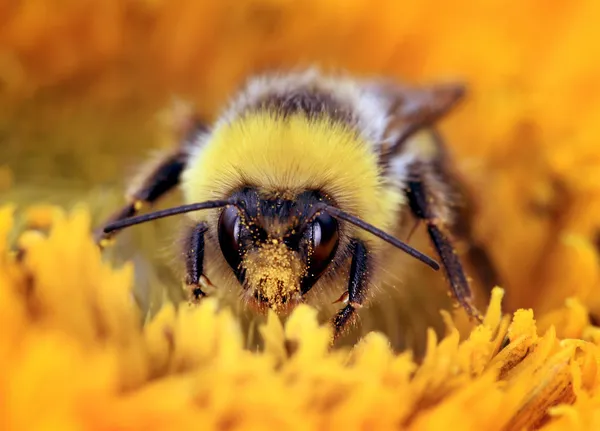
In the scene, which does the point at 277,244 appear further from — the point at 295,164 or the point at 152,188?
the point at 152,188

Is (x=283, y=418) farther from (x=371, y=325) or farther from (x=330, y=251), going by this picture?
(x=371, y=325)

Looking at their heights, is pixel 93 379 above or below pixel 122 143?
below

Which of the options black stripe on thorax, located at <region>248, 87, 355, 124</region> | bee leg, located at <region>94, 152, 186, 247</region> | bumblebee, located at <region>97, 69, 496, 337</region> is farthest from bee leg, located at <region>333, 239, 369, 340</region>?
bee leg, located at <region>94, 152, 186, 247</region>

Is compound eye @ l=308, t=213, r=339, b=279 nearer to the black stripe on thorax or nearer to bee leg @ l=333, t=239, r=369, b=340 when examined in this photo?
bee leg @ l=333, t=239, r=369, b=340

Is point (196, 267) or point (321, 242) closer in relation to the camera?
point (321, 242)

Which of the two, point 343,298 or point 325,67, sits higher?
point 325,67

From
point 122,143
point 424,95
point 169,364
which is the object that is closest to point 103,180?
point 122,143

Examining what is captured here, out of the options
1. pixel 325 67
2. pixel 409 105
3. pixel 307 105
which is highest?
pixel 325 67

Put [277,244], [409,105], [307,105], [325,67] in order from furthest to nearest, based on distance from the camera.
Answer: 1. [325,67]
2. [409,105]
3. [307,105]
4. [277,244]

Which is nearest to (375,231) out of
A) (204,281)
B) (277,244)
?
(277,244)
